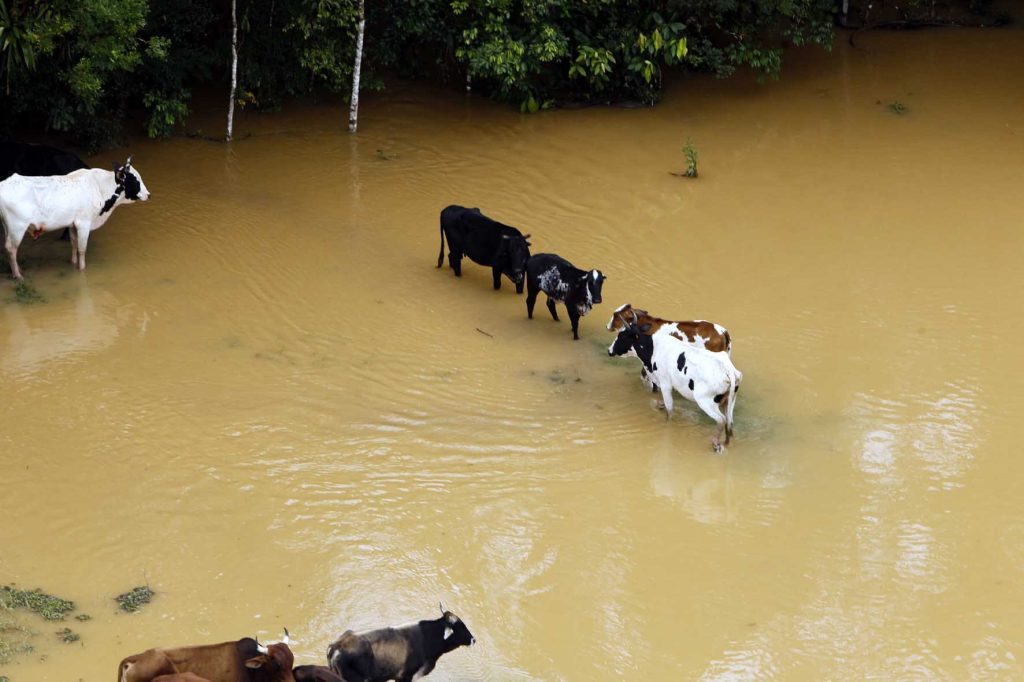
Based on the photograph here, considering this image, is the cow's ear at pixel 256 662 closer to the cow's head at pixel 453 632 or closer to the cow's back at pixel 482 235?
the cow's head at pixel 453 632

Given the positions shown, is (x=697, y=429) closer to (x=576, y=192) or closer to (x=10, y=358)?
(x=576, y=192)

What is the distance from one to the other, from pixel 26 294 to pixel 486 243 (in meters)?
4.40

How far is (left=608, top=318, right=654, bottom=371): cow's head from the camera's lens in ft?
34.3

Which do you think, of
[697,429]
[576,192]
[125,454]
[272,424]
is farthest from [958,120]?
[125,454]

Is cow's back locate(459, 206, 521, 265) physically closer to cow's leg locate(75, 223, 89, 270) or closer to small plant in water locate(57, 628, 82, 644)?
cow's leg locate(75, 223, 89, 270)

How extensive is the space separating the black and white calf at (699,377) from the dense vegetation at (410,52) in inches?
246

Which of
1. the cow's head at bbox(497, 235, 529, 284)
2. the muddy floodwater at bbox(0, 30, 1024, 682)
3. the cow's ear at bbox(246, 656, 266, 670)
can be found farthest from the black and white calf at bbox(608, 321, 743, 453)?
the cow's ear at bbox(246, 656, 266, 670)

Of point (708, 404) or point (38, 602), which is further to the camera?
point (708, 404)

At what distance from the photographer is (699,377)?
32.1 feet

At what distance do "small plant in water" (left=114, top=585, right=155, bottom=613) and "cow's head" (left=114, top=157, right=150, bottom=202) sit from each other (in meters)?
5.74

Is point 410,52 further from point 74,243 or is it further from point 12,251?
point 12,251

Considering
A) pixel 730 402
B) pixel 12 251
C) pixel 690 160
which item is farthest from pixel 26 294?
pixel 690 160

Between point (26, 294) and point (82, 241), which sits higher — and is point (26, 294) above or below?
below

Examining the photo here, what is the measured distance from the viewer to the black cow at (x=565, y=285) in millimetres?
11359
